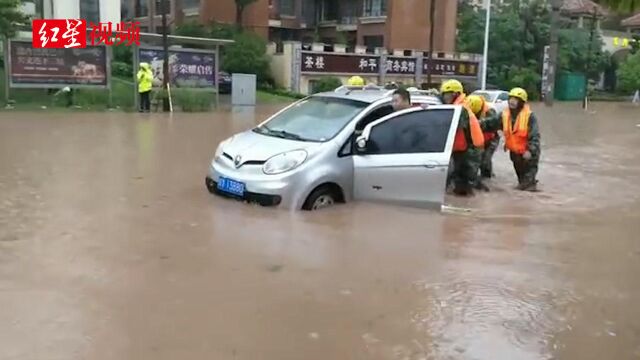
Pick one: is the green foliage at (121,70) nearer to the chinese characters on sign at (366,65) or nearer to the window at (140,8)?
the chinese characters on sign at (366,65)

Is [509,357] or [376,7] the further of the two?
[376,7]

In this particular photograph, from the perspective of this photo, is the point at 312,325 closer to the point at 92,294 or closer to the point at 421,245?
the point at 92,294

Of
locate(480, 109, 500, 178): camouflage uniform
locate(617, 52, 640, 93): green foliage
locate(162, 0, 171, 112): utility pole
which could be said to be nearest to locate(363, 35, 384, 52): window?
locate(617, 52, 640, 93): green foliage

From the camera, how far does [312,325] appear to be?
4395mm

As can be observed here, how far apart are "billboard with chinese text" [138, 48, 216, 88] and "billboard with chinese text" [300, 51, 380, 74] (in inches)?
501

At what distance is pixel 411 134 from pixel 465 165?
1.16m

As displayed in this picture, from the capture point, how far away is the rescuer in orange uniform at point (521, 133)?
31.1 ft

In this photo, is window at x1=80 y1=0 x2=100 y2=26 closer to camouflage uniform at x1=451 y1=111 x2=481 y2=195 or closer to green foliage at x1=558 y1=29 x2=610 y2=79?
camouflage uniform at x1=451 y1=111 x2=481 y2=195

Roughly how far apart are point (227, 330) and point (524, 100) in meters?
6.31

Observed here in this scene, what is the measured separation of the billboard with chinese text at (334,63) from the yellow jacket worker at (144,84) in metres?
16.6

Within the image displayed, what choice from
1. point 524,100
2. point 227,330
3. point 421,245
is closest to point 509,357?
point 227,330

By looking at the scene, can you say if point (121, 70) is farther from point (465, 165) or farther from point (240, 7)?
point (465, 165)

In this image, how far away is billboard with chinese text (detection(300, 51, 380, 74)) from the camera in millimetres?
38062

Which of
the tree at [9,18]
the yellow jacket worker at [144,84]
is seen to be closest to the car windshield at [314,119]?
the yellow jacket worker at [144,84]
